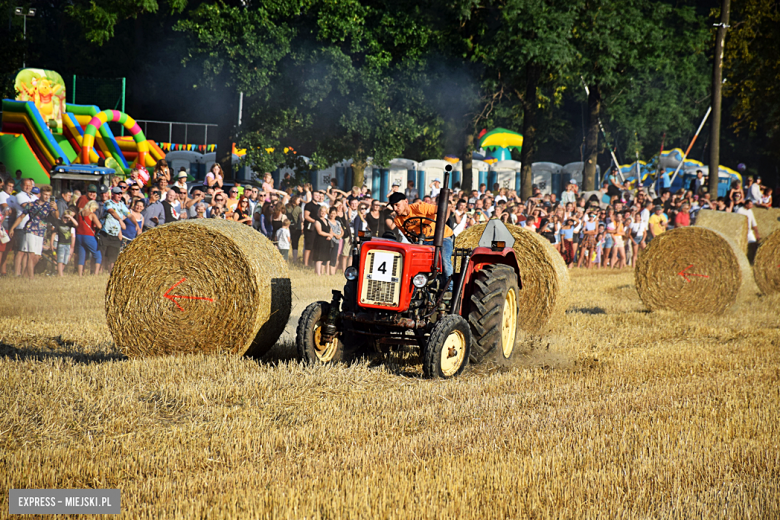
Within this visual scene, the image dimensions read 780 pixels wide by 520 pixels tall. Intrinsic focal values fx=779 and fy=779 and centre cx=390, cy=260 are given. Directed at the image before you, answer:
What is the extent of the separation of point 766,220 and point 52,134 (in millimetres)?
20467

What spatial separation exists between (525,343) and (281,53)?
47.6 ft

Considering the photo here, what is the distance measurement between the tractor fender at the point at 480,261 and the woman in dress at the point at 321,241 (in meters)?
7.89

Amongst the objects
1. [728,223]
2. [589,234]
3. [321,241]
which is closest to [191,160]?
[321,241]

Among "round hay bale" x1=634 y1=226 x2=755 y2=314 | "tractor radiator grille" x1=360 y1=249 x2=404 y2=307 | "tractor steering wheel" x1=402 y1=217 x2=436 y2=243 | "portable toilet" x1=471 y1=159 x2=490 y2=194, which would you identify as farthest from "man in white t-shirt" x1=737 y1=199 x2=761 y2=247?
"portable toilet" x1=471 y1=159 x2=490 y2=194

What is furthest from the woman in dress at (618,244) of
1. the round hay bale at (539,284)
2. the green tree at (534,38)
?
the round hay bale at (539,284)

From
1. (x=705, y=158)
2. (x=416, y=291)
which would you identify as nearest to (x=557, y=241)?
(x=416, y=291)

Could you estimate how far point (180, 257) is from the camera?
729cm

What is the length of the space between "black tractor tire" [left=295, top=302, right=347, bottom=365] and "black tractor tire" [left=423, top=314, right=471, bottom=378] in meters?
0.96

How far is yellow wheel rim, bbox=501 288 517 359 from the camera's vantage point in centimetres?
807

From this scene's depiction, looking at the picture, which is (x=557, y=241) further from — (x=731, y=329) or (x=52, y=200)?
(x=52, y=200)

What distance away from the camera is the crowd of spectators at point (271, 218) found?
1373 cm

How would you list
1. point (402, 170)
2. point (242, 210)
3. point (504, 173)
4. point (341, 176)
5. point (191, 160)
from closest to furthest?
point (242, 210) → point (402, 170) → point (341, 176) → point (504, 173) → point (191, 160)

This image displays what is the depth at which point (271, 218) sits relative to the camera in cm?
1556

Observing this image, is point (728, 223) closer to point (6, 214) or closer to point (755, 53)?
point (755, 53)
